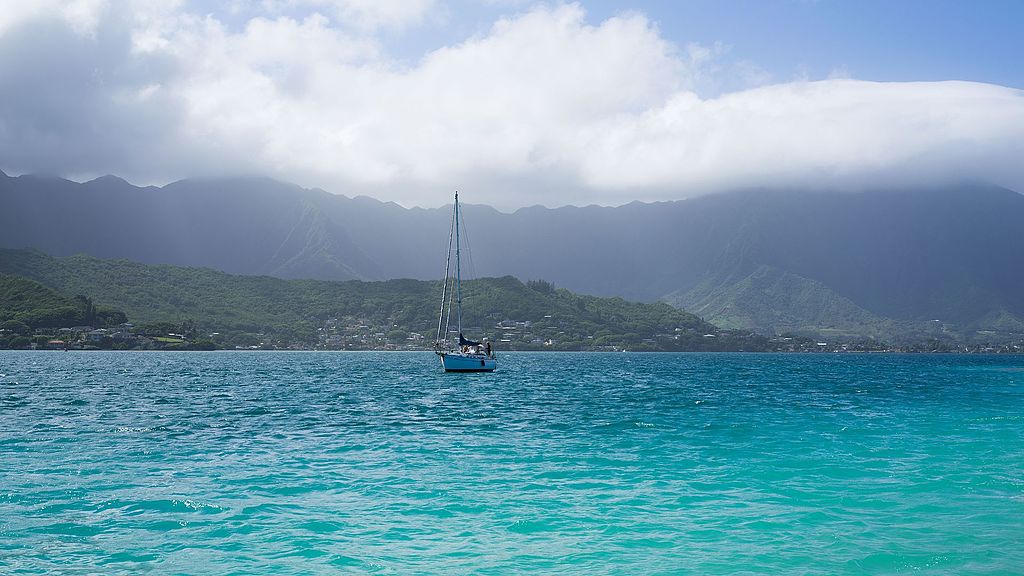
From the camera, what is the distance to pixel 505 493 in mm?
22250

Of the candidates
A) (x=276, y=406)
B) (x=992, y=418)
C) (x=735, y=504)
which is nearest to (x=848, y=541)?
(x=735, y=504)

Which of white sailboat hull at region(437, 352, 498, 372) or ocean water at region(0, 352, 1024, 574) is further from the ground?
ocean water at region(0, 352, 1024, 574)

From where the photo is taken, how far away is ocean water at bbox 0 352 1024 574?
15.9 meters

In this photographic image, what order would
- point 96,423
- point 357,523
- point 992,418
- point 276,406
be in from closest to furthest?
1. point 357,523
2. point 96,423
3. point 992,418
4. point 276,406

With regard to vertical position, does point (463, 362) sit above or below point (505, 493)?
below

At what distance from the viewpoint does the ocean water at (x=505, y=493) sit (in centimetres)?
1585

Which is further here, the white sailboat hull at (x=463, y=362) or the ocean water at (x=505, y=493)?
the white sailboat hull at (x=463, y=362)

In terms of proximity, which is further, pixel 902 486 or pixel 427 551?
pixel 902 486

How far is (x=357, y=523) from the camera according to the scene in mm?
18562

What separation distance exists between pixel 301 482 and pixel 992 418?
1722 inches

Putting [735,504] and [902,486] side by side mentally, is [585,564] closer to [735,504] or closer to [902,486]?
[735,504]

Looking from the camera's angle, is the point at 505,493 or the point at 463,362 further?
the point at 463,362

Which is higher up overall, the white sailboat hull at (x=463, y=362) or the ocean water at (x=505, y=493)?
the ocean water at (x=505, y=493)

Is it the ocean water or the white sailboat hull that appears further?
the white sailboat hull
